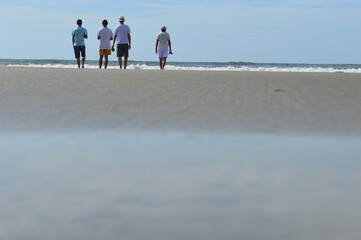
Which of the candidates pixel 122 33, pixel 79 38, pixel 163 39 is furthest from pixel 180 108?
pixel 163 39

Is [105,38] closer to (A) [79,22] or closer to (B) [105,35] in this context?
(B) [105,35]

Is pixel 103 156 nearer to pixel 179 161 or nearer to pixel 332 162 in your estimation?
pixel 179 161

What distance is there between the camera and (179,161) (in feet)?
7.09

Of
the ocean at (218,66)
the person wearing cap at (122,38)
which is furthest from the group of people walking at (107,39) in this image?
the ocean at (218,66)

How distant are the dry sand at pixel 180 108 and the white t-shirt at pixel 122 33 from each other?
25.8ft

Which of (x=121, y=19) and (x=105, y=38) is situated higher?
(x=121, y=19)

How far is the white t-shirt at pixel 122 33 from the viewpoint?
13266mm

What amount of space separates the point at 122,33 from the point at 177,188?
38.9 ft

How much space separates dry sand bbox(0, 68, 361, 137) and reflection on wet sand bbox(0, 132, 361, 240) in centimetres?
38

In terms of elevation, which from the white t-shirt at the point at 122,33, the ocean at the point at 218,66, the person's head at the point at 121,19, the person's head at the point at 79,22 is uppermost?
the person's head at the point at 121,19

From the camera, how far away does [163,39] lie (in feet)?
46.2

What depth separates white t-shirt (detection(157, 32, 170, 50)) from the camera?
14.0m

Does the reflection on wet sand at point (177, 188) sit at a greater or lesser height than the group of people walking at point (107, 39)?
lesser

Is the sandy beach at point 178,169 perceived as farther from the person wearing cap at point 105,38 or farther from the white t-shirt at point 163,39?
the white t-shirt at point 163,39
